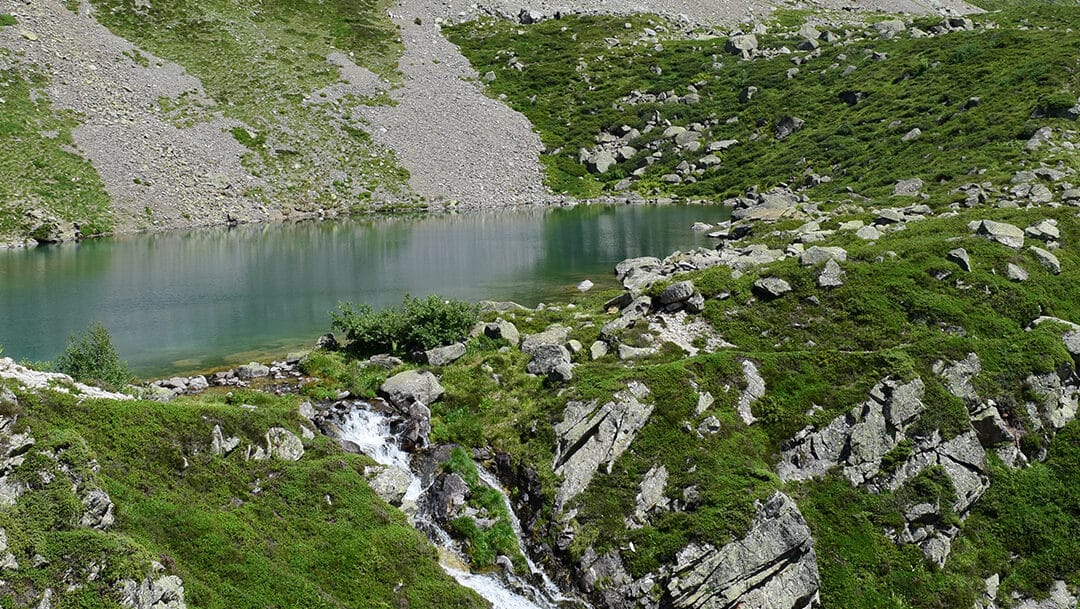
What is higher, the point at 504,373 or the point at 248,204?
the point at 248,204

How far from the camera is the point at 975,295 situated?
30.7 m

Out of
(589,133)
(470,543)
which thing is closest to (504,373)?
(470,543)

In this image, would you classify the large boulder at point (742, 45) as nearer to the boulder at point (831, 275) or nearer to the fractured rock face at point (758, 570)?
the boulder at point (831, 275)

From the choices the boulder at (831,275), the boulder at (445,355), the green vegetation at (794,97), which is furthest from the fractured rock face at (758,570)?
the green vegetation at (794,97)

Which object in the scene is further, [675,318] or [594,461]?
[675,318]

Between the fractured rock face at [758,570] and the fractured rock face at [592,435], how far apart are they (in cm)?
403

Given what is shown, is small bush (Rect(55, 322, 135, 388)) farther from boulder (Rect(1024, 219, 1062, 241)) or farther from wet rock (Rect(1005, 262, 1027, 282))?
boulder (Rect(1024, 219, 1062, 241))

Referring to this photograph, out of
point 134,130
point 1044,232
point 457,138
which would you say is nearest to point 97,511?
point 1044,232

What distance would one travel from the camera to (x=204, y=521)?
674 inches

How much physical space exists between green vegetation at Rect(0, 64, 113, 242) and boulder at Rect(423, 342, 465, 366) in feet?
202

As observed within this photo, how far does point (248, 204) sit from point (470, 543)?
7781 centimetres

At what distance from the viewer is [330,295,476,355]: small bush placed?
107 feet

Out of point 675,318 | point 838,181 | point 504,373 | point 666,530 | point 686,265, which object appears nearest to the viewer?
point 666,530

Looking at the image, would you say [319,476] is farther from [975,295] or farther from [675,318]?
[975,295]
